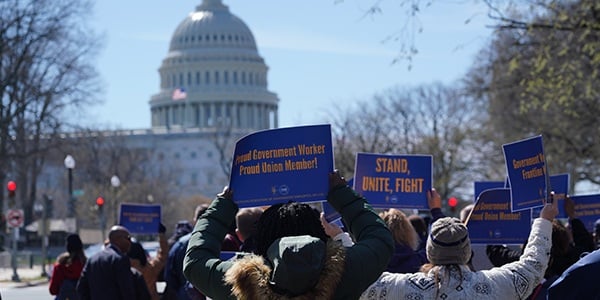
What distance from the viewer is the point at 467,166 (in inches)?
2667

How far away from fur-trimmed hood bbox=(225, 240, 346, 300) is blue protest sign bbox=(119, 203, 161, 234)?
10.6 m

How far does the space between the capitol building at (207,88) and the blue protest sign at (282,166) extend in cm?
15908

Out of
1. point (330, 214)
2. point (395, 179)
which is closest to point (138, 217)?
point (395, 179)

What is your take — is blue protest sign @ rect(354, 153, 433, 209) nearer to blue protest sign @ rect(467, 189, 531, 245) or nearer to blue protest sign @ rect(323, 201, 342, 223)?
blue protest sign @ rect(467, 189, 531, 245)

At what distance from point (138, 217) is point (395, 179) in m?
5.83

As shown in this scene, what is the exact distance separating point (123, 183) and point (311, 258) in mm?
89978

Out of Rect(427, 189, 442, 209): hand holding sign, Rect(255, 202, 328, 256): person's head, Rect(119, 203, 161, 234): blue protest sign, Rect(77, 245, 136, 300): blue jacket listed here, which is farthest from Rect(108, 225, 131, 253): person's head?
Rect(255, 202, 328, 256): person's head

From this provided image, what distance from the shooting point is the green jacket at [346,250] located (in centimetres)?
527

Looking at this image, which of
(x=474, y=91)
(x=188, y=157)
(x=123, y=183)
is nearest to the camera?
(x=474, y=91)

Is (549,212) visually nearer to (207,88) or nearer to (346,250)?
(346,250)

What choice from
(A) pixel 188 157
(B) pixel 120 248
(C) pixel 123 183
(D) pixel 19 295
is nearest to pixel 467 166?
(C) pixel 123 183

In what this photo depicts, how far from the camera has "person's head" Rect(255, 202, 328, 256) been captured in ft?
17.2

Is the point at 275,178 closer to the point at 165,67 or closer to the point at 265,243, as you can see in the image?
the point at 265,243

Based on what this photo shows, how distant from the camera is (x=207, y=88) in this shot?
172 m
